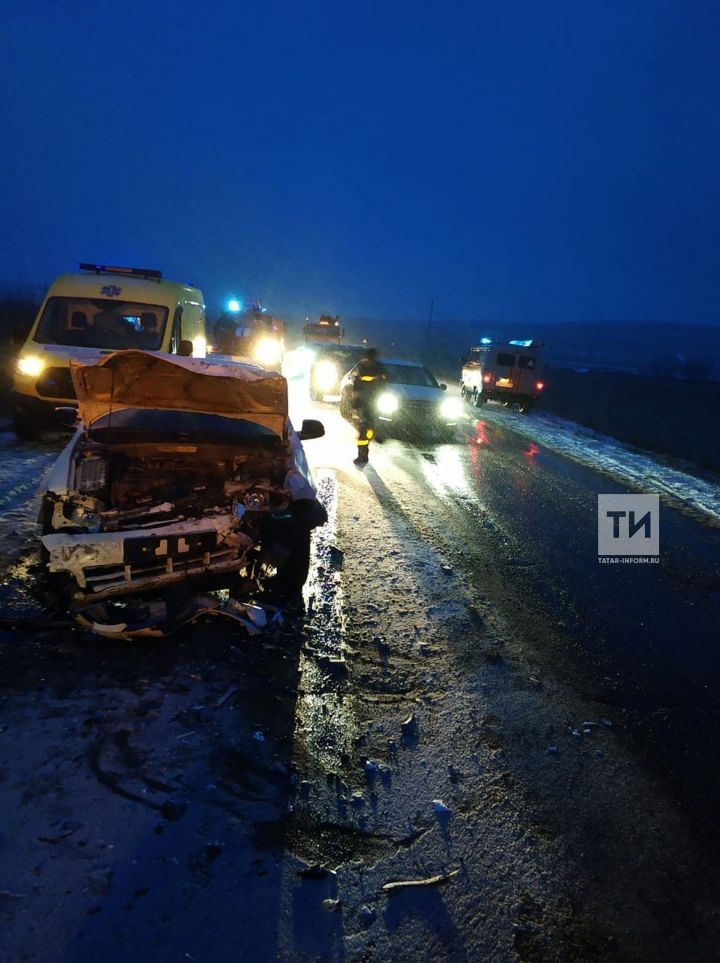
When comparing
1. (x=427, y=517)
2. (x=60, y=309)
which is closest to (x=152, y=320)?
(x=60, y=309)

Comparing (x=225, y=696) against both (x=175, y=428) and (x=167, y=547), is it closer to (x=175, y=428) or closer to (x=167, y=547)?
(x=167, y=547)

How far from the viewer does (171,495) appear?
14.2ft

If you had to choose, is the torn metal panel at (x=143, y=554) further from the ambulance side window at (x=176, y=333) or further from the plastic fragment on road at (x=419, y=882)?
the ambulance side window at (x=176, y=333)

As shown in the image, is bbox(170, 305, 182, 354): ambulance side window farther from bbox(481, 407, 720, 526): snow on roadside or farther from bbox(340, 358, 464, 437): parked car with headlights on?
bbox(481, 407, 720, 526): snow on roadside

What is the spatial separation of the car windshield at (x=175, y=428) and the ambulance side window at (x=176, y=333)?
5620 mm

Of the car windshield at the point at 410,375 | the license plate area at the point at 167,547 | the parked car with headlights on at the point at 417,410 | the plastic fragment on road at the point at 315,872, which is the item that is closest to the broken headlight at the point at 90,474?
the license plate area at the point at 167,547

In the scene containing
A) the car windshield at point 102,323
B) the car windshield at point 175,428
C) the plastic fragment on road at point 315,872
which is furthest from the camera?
the car windshield at point 102,323

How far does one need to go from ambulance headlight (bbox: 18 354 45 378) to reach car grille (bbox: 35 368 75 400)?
104 mm

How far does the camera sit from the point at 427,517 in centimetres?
725


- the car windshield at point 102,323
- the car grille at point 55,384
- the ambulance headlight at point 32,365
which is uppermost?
the car windshield at point 102,323

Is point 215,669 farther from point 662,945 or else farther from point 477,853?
point 662,945

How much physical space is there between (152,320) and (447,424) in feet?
21.0

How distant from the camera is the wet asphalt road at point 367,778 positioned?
2.18 metres

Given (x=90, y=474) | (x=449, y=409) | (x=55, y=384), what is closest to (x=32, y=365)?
(x=55, y=384)
